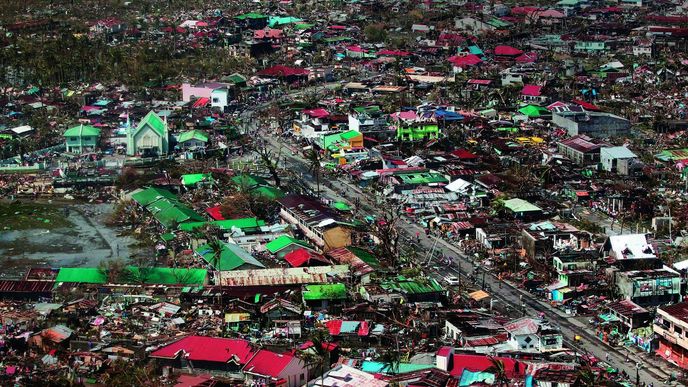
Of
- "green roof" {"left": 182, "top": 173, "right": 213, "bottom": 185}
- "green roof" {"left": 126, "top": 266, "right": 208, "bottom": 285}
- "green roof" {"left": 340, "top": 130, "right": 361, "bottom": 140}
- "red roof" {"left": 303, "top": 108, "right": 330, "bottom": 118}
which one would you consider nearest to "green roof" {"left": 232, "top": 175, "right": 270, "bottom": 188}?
"green roof" {"left": 182, "top": 173, "right": 213, "bottom": 185}

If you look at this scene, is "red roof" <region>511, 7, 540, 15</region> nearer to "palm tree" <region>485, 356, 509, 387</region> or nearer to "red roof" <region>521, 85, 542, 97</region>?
"red roof" <region>521, 85, 542, 97</region>

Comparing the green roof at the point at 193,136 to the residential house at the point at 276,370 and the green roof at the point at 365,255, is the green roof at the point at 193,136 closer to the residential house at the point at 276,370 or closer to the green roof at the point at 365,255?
the green roof at the point at 365,255

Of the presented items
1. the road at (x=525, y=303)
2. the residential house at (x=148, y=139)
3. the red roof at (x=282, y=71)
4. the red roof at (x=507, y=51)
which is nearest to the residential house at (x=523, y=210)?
the road at (x=525, y=303)

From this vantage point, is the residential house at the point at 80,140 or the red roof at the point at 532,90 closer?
the residential house at the point at 80,140

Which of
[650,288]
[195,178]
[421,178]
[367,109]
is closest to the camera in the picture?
[650,288]

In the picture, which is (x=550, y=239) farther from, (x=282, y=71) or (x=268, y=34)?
(x=268, y=34)

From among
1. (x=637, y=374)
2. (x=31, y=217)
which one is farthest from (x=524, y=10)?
(x=637, y=374)

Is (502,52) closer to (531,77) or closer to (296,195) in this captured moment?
(531,77)
